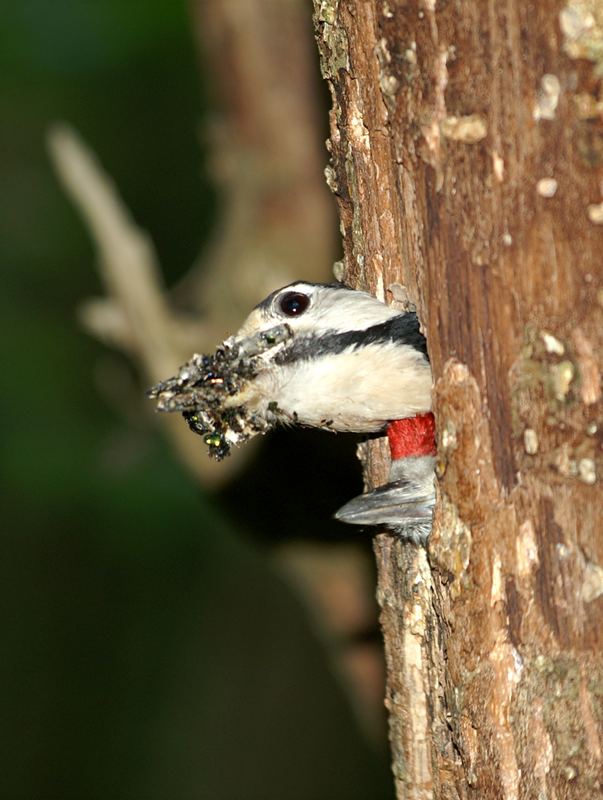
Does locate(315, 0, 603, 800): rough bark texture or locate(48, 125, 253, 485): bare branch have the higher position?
locate(48, 125, 253, 485): bare branch

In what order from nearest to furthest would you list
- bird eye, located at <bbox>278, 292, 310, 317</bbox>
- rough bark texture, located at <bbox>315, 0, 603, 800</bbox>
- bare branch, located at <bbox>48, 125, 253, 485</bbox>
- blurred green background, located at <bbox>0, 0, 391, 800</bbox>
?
1. rough bark texture, located at <bbox>315, 0, 603, 800</bbox>
2. bird eye, located at <bbox>278, 292, 310, 317</bbox>
3. bare branch, located at <bbox>48, 125, 253, 485</bbox>
4. blurred green background, located at <bbox>0, 0, 391, 800</bbox>

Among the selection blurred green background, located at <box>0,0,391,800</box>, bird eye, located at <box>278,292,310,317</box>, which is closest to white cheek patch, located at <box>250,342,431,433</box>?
bird eye, located at <box>278,292,310,317</box>

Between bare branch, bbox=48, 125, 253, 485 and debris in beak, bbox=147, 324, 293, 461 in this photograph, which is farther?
bare branch, bbox=48, 125, 253, 485

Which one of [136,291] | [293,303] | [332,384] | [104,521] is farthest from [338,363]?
[104,521]

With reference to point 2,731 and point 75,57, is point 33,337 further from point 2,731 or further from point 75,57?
point 2,731

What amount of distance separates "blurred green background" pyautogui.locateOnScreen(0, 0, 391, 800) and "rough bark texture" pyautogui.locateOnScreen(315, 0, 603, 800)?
447cm

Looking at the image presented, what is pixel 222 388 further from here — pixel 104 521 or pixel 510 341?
pixel 104 521

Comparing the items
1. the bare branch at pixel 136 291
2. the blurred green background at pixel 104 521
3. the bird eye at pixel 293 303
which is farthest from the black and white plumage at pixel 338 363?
the blurred green background at pixel 104 521

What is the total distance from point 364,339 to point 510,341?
30cm

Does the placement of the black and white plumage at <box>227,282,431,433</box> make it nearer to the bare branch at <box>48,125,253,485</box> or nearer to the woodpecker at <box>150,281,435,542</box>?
the woodpecker at <box>150,281,435,542</box>

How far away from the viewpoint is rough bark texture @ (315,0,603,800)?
54.2 inches

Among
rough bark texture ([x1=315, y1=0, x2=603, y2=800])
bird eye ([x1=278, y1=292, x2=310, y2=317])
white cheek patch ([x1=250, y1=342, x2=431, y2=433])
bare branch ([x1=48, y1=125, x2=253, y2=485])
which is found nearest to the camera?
rough bark texture ([x1=315, y1=0, x2=603, y2=800])

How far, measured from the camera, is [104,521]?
6359 mm

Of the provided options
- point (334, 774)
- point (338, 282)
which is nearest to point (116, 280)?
point (338, 282)
